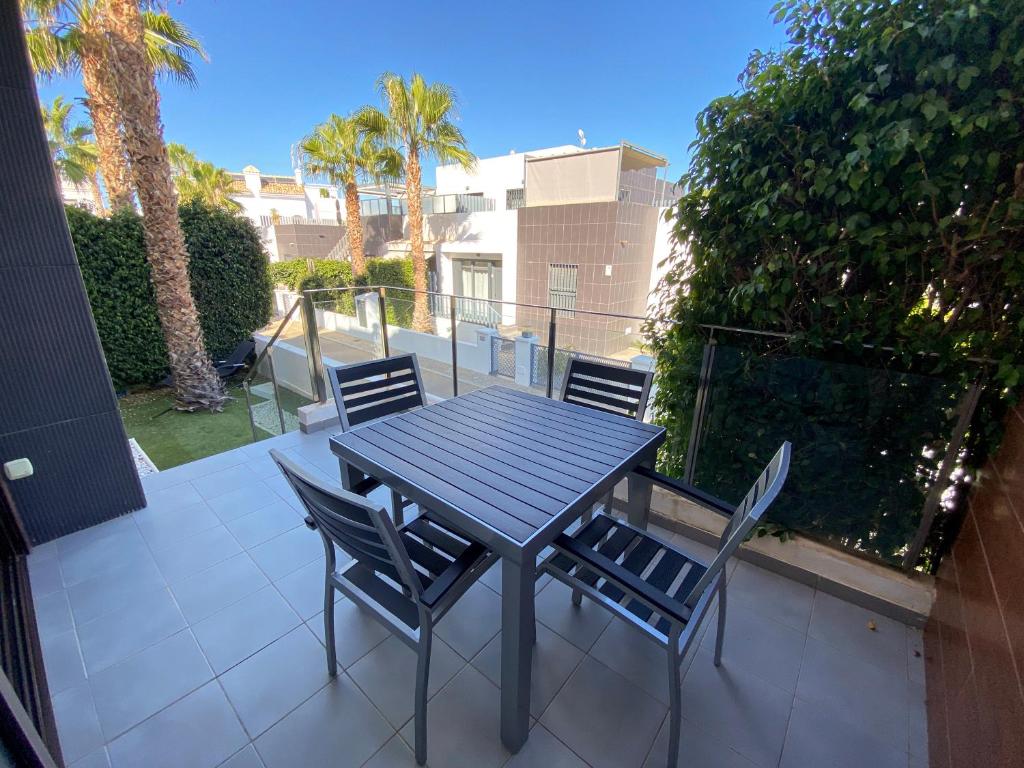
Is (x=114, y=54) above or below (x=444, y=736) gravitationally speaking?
above

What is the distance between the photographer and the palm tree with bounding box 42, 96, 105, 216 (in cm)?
1105

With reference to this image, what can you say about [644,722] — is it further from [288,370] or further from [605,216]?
[605,216]

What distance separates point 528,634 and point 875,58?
2272 mm

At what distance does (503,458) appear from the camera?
5.20ft


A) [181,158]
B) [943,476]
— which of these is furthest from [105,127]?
[943,476]

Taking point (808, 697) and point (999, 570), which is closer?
point (999, 570)

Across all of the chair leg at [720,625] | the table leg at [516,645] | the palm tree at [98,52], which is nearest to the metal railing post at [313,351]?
the table leg at [516,645]

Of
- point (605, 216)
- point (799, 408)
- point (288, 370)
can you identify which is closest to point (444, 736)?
point (799, 408)

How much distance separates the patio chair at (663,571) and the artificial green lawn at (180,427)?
14.1 ft

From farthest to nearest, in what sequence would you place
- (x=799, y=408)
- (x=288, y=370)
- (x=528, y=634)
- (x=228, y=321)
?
(x=228, y=321)
(x=288, y=370)
(x=799, y=408)
(x=528, y=634)

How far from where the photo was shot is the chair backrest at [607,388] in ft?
6.89

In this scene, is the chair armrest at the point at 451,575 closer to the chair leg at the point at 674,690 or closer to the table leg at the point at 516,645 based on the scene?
the table leg at the point at 516,645

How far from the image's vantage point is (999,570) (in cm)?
123

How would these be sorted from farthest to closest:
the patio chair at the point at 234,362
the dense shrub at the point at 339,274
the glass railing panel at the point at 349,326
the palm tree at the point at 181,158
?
the palm tree at the point at 181,158 → the dense shrub at the point at 339,274 → the patio chair at the point at 234,362 → the glass railing panel at the point at 349,326
